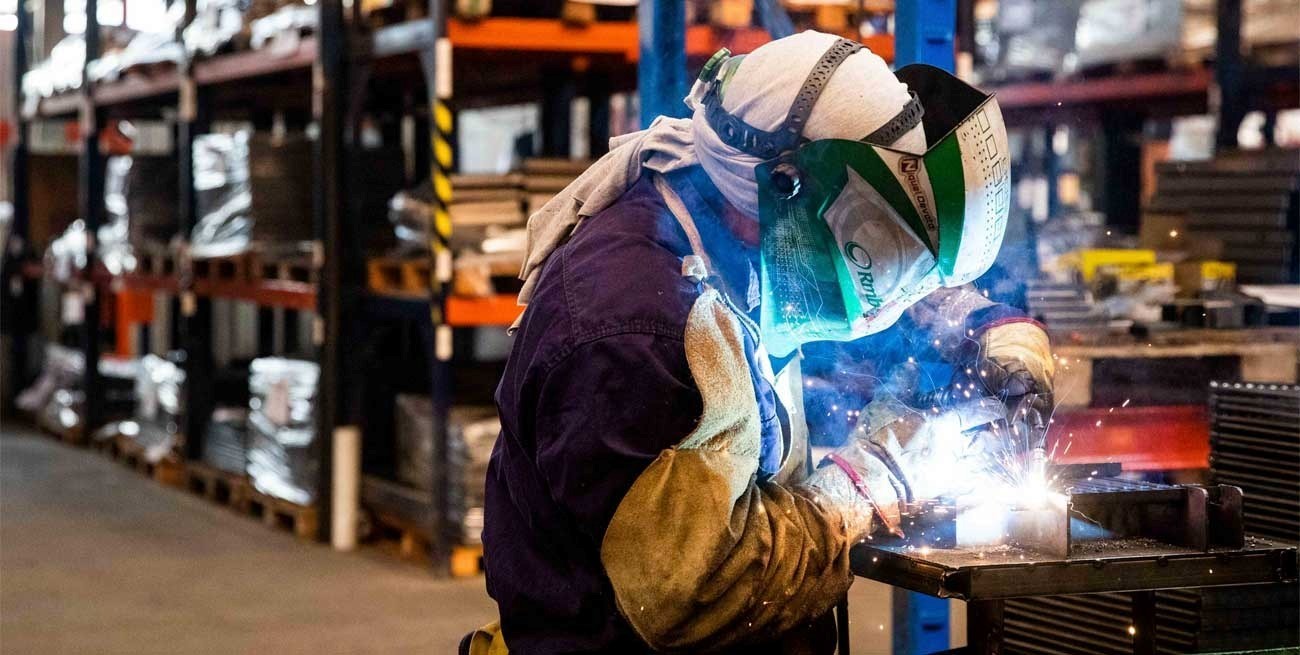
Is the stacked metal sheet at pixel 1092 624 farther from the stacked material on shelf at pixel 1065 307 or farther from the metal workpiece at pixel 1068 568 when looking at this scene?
the metal workpiece at pixel 1068 568

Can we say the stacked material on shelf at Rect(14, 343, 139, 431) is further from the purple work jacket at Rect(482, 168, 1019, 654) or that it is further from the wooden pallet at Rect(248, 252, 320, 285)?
the purple work jacket at Rect(482, 168, 1019, 654)

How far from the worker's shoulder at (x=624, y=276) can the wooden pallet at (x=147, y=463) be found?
821cm

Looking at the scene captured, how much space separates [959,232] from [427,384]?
6451mm

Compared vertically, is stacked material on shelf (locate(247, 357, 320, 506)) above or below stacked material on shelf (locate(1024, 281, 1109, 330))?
below

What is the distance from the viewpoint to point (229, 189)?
9305 millimetres

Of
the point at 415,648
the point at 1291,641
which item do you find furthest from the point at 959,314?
the point at 415,648

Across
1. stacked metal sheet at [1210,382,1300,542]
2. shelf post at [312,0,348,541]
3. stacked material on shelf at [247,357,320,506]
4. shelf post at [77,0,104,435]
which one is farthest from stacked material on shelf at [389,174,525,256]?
shelf post at [77,0,104,435]

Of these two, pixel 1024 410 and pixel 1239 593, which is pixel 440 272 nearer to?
pixel 1239 593

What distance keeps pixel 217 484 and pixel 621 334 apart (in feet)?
25.5

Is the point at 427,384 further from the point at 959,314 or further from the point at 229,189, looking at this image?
the point at 959,314

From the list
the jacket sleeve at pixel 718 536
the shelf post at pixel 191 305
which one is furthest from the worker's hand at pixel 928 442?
the shelf post at pixel 191 305

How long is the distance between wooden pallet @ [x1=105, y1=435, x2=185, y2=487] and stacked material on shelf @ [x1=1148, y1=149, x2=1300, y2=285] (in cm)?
662

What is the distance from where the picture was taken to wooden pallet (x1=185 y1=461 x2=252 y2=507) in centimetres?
916

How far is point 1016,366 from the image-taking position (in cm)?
290
